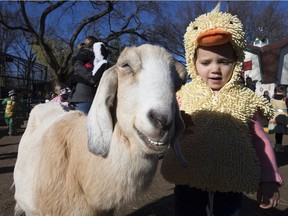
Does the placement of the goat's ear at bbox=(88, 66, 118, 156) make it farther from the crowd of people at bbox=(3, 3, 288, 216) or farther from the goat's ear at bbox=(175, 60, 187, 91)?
the crowd of people at bbox=(3, 3, 288, 216)

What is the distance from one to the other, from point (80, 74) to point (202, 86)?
2.27 meters

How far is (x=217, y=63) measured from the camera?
1.99m

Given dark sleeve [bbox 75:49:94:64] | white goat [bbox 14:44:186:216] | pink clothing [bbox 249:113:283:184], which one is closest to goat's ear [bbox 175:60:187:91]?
white goat [bbox 14:44:186:216]

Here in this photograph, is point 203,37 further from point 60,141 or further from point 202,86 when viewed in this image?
point 60,141

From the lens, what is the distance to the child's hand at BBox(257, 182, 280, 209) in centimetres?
188

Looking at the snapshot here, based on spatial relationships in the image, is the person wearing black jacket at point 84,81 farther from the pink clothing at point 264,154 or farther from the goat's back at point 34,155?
the pink clothing at point 264,154

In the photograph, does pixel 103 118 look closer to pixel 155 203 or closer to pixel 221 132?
pixel 221 132

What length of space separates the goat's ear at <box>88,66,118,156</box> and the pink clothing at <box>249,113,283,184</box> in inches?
37.5

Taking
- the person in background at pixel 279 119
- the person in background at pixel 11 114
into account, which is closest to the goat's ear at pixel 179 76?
the person in background at pixel 279 119

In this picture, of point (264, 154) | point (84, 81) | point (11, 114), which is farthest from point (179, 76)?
point (11, 114)

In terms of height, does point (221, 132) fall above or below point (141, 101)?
below

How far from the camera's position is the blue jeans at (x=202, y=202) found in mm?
2043

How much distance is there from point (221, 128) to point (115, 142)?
69 centimetres

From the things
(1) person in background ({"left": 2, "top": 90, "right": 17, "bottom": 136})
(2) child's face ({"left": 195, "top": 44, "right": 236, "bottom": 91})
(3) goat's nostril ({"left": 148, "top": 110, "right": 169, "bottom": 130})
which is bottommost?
(1) person in background ({"left": 2, "top": 90, "right": 17, "bottom": 136})
